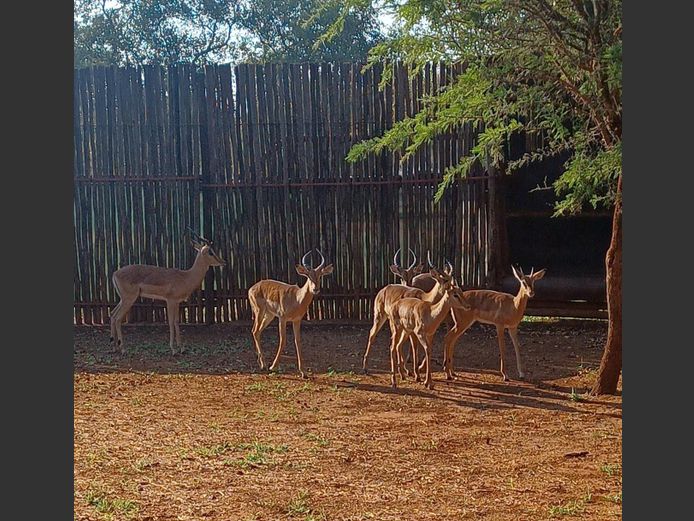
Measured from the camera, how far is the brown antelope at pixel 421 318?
32.4 ft

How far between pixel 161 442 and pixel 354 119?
7517 millimetres

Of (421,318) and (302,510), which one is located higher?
(421,318)

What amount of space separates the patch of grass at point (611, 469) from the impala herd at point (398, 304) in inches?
126

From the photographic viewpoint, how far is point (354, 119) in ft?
45.7

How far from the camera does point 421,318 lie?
9.90 metres

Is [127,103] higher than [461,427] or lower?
higher

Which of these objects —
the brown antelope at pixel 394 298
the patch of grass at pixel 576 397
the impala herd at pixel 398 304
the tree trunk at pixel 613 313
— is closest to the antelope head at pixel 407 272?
the impala herd at pixel 398 304

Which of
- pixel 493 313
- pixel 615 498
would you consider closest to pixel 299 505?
pixel 615 498

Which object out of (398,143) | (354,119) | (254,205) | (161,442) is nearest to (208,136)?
(254,205)

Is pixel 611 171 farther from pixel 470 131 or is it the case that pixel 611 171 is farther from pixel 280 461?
pixel 470 131

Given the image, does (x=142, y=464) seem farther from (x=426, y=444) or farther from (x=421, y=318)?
(x=421, y=318)

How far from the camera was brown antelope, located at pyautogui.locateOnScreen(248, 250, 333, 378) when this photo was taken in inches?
429

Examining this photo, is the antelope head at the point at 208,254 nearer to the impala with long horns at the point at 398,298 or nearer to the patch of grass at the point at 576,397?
the impala with long horns at the point at 398,298

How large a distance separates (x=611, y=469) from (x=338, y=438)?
2375 mm
